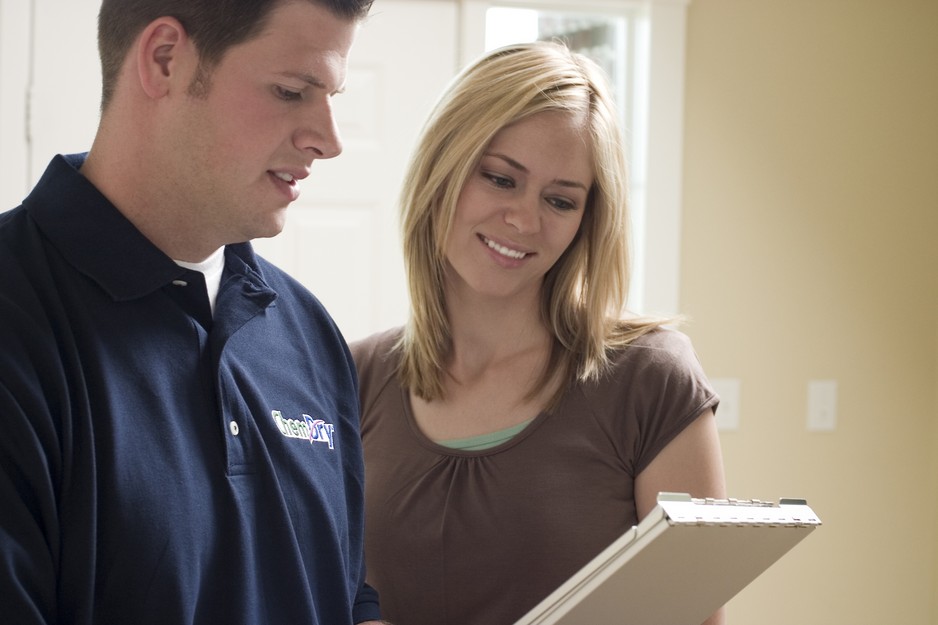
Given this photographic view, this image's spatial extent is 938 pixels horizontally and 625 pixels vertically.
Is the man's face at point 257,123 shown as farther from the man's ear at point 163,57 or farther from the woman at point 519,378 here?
the woman at point 519,378

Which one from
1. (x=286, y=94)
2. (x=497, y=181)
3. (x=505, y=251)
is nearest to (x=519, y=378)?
(x=505, y=251)

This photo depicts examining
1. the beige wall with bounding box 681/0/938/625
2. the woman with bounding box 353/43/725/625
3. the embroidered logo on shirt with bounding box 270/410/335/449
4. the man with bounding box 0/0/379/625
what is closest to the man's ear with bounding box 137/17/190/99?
the man with bounding box 0/0/379/625

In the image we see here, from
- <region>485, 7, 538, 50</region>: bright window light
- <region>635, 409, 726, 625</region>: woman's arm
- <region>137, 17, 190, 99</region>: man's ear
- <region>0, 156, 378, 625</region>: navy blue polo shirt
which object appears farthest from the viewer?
<region>485, 7, 538, 50</region>: bright window light

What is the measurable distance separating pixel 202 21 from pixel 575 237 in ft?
2.58

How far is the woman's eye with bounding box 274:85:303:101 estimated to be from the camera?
1.03m

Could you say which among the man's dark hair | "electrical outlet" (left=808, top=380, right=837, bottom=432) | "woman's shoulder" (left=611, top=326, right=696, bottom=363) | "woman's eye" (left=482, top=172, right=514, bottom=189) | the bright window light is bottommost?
"electrical outlet" (left=808, top=380, right=837, bottom=432)

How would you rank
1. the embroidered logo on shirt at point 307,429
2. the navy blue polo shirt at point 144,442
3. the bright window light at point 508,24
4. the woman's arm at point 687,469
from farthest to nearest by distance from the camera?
the bright window light at point 508,24, the woman's arm at point 687,469, the embroidered logo on shirt at point 307,429, the navy blue polo shirt at point 144,442

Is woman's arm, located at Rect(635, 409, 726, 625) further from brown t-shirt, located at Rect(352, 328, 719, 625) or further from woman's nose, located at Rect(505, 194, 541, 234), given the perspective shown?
Result: woman's nose, located at Rect(505, 194, 541, 234)

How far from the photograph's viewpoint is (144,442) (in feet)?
3.10

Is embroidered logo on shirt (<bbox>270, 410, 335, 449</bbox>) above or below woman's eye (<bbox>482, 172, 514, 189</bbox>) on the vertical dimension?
below

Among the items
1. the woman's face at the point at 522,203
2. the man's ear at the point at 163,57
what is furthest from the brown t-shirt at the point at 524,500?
the man's ear at the point at 163,57

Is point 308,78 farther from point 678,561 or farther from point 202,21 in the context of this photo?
point 678,561

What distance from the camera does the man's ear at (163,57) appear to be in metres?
1.00

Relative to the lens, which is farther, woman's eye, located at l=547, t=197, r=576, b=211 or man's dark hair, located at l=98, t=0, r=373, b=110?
woman's eye, located at l=547, t=197, r=576, b=211
